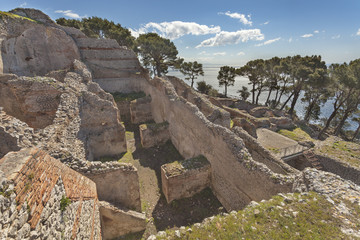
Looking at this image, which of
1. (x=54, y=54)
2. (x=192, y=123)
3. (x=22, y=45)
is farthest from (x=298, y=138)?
(x=22, y=45)

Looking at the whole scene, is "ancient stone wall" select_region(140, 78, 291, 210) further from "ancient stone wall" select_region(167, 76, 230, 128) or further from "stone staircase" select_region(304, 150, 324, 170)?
"stone staircase" select_region(304, 150, 324, 170)

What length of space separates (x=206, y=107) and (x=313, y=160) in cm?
886

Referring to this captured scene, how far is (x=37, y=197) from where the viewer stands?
2.70 metres

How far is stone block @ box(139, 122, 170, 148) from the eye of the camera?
13.0 meters

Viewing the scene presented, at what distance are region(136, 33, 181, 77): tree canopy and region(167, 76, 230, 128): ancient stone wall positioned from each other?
8895 mm

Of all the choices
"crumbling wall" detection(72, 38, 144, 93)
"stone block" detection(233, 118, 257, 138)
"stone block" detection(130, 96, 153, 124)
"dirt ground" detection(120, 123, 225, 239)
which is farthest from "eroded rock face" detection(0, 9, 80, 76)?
"stone block" detection(233, 118, 257, 138)

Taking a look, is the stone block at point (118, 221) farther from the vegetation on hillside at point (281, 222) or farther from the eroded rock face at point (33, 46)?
the eroded rock face at point (33, 46)

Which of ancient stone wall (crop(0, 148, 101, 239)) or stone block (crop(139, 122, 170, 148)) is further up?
ancient stone wall (crop(0, 148, 101, 239))

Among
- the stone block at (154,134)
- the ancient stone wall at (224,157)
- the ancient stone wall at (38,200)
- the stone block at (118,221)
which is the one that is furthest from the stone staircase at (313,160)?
the ancient stone wall at (38,200)

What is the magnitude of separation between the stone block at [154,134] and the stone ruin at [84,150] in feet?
0.27

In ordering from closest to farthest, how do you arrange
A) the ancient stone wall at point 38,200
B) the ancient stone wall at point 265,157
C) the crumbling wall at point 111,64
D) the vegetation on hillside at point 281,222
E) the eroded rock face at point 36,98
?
the ancient stone wall at point 38,200 → the vegetation on hillside at point 281,222 → the ancient stone wall at point 265,157 → the eroded rock face at point 36,98 → the crumbling wall at point 111,64

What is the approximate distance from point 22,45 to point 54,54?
2609 millimetres

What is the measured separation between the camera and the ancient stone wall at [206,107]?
477 inches

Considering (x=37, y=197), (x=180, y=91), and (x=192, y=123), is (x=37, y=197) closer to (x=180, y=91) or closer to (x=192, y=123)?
(x=192, y=123)
